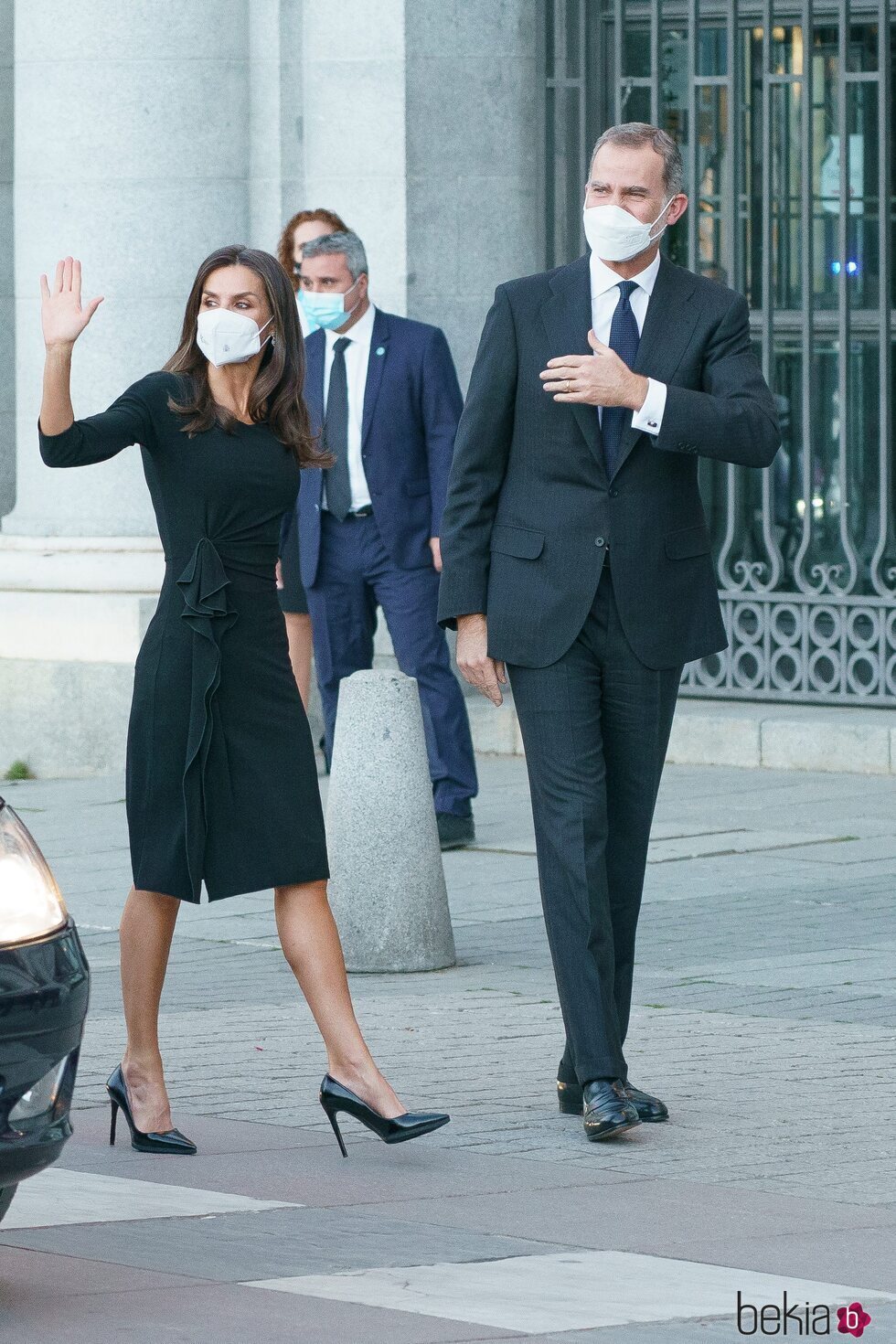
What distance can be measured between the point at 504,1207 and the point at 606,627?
135cm

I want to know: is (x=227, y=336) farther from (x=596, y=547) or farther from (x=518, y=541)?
(x=596, y=547)

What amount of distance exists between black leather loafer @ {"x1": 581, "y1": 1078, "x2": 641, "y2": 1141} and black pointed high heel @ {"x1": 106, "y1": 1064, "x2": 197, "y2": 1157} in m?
0.81

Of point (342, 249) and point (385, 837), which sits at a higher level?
point (342, 249)

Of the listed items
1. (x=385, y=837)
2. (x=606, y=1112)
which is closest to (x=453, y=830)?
(x=385, y=837)

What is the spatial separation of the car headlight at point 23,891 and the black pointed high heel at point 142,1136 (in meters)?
1.16

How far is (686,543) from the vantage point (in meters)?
6.16

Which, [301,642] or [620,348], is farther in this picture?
[301,642]

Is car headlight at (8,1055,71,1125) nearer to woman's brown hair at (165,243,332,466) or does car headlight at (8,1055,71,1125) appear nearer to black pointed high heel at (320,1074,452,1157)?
black pointed high heel at (320,1074,452,1157)

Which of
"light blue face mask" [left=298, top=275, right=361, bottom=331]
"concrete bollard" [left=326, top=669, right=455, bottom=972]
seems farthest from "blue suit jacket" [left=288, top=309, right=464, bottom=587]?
"concrete bollard" [left=326, top=669, right=455, bottom=972]

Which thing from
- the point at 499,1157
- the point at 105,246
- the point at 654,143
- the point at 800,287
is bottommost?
the point at 499,1157

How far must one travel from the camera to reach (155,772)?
5.86m

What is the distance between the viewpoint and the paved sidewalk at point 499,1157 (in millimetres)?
4578

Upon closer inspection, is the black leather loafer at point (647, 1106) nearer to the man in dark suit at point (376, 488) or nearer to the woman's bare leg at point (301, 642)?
the man in dark suit at point (376, 488)

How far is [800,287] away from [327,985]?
7.11 metres
